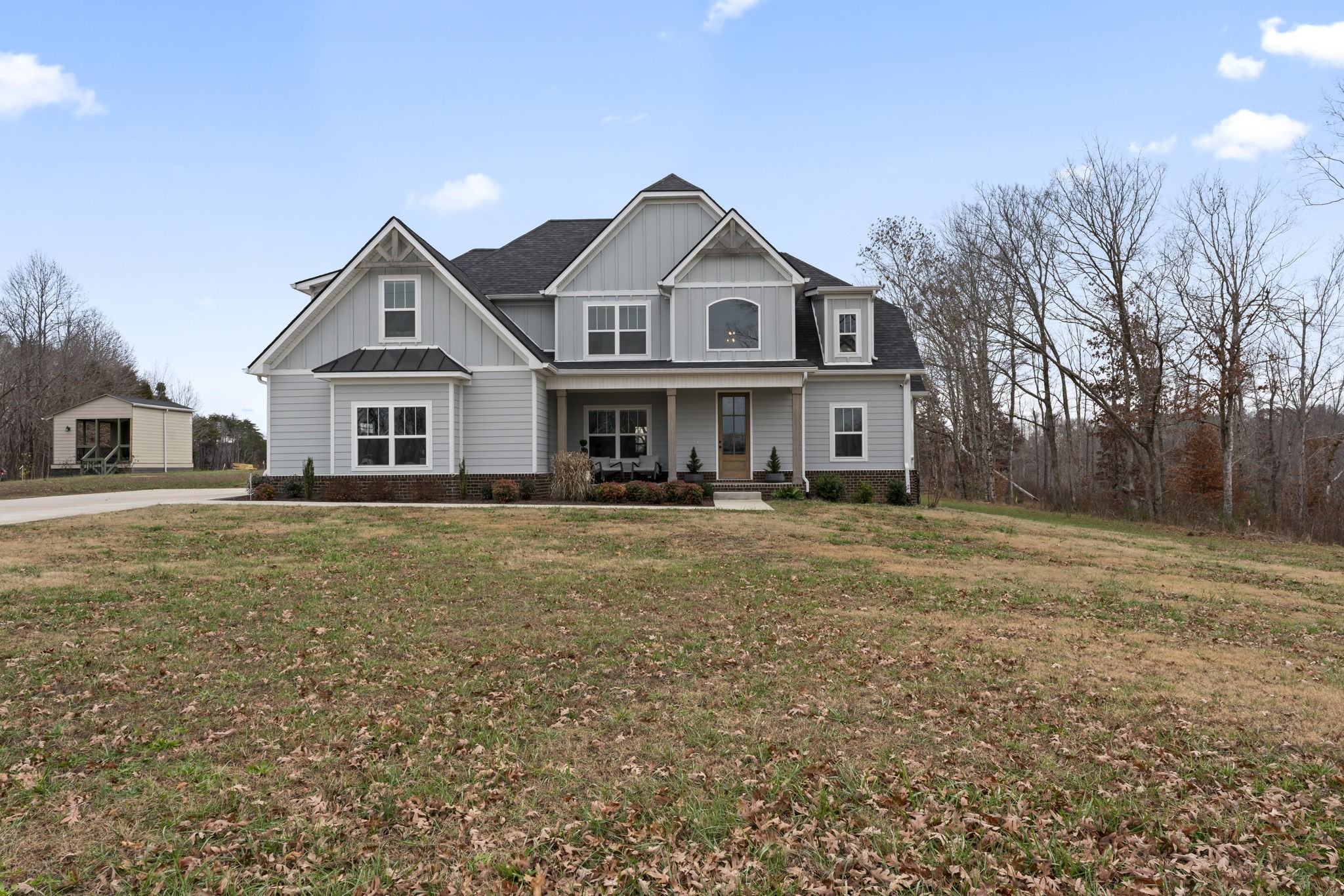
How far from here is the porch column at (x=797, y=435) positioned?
20.5 m

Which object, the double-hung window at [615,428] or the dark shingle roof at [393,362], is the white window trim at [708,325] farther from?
the dark shingle roof at [393,362]

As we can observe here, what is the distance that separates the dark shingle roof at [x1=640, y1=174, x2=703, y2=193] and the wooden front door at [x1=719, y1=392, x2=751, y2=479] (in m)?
5.97

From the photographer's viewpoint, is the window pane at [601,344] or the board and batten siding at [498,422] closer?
the board and batten siding at [498,422]

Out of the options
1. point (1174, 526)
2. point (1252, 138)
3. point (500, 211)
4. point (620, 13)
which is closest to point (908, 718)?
point (620, 13)

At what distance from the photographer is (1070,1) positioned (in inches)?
644

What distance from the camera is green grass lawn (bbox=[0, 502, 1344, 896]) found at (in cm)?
348

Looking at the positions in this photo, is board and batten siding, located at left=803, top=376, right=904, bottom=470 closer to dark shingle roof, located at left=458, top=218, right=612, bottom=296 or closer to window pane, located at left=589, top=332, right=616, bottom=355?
window pane, located at left=589, top=332, right=616, bottom=355

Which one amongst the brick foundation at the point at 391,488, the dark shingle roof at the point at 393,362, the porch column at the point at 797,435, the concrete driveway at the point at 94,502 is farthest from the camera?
the porch column at the point at 797,435

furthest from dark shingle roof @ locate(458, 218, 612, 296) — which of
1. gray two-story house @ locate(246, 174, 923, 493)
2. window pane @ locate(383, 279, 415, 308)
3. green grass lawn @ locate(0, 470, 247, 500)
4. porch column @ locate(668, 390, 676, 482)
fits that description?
green grass lawn @ locate(0, 470, 247, 500)

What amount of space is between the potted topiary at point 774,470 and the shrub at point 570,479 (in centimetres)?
546

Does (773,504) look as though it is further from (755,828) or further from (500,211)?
(500,211)

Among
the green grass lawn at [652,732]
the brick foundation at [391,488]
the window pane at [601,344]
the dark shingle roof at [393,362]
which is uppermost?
the window pane at [601,344]

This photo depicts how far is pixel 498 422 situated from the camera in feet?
64.5

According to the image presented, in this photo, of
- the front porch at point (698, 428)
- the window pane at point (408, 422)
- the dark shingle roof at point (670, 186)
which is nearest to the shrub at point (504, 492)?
the window pane at point (408, 422)
